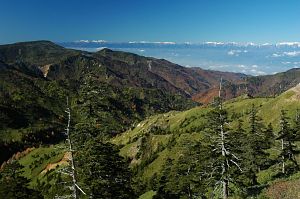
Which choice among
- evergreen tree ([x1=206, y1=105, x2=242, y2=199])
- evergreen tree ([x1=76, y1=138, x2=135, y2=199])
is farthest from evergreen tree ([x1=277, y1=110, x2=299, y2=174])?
evergreen tree ([x1=76, y1=138, x2=135, y2=199])

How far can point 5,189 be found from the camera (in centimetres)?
6412

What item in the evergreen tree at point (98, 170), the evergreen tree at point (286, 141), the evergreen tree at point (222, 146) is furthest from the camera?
the evergreen tree at point (286, 141)

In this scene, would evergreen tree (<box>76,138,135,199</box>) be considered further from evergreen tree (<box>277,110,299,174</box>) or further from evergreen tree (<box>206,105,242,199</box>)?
evergreen tree (<box>277,110,299,174</box>)

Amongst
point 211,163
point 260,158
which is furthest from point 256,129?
point 211,163

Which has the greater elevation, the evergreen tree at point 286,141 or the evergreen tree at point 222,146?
the evergreen tree at point 222,146

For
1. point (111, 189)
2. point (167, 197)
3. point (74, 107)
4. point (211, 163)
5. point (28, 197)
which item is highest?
point (74, 107)

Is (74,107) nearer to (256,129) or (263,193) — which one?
(263,193)

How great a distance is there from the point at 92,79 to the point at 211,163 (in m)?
17.8

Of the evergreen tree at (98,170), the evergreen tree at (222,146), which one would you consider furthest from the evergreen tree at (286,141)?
the evergreen tree at (98,170)

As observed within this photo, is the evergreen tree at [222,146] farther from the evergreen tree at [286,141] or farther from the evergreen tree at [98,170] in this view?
the evergreen tree at [286,141]

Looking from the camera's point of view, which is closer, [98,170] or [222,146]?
[222,146]

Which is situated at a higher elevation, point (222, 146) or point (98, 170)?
point (222, 146)

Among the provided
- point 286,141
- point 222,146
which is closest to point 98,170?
point 222,146

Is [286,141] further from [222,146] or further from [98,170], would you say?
[98,170]
